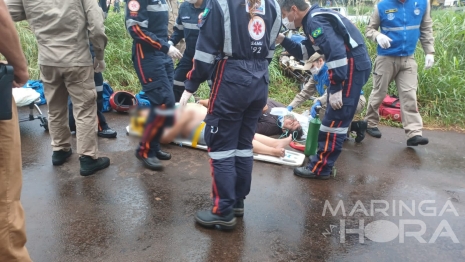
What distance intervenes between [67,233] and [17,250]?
2.73 feet

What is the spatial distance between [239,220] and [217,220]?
28 cm

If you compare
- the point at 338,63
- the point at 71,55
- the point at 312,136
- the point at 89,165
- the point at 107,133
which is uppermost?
the point at 338,63

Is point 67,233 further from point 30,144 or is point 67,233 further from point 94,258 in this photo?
point 30,144

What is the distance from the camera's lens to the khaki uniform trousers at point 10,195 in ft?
7.00

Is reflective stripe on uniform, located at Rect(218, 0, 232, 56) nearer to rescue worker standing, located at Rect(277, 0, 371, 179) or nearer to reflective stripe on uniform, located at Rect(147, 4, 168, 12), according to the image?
rescue worker standing, located at Rect(277, 0, 371, 179)

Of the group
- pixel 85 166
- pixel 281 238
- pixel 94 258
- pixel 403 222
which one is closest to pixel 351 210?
pixel 403 222

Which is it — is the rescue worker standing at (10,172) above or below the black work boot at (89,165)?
above

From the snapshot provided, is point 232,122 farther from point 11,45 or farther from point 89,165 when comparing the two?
point 89,165

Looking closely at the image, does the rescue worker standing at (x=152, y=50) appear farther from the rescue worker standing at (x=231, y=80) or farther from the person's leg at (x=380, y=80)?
the person's leg at (x=380, y=80)

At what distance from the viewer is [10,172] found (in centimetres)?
218

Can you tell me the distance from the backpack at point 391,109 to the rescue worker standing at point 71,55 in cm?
439

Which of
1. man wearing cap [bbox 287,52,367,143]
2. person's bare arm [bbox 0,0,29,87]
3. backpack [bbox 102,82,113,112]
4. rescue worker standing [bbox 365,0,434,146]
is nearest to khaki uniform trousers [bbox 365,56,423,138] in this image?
rescue worker standing [bbox 365,0,434,146]

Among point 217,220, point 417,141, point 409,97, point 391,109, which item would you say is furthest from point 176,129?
point 391,109

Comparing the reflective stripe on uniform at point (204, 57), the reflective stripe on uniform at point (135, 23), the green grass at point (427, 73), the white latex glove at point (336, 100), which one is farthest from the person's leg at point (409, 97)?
the reflective stripe on uniform at point (204, 57)
